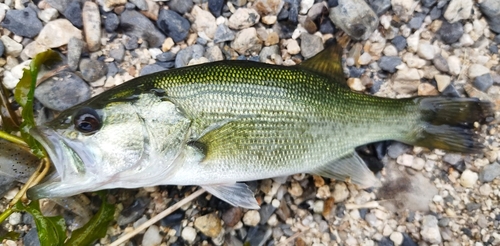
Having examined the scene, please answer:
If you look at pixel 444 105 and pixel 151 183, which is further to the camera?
pixel 444 105

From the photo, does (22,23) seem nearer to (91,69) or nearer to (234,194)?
(91,69)

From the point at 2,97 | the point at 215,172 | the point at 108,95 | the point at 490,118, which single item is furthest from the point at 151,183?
the point at 490,118

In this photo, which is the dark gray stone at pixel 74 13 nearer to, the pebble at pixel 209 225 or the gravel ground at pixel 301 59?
the gravel ground at pixel 301 59

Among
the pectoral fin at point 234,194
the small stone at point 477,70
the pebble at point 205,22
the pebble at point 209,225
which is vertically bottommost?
the pebble at point 209,225

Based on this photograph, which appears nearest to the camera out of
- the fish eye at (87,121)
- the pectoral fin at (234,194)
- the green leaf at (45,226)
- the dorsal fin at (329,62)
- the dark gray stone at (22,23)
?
the fish eye at (87,121)

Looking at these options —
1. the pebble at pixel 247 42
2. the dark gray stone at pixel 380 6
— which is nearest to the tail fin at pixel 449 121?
the dark gray stone at pixel 380 6

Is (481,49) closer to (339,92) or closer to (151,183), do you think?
(339,92)
